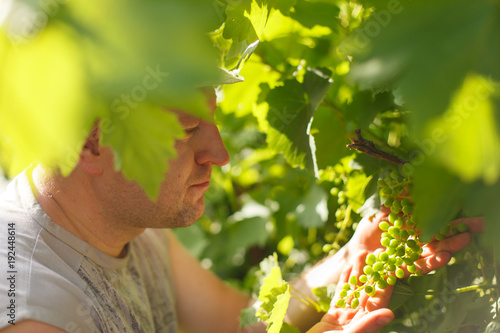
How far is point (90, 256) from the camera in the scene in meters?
0.96

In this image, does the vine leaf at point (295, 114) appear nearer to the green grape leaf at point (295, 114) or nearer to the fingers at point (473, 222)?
the green grape leaf at point (295, 114)

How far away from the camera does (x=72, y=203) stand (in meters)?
0.94

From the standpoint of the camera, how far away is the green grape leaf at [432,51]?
36 cm

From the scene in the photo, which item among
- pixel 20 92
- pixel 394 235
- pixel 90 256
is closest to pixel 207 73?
pixel 20 92

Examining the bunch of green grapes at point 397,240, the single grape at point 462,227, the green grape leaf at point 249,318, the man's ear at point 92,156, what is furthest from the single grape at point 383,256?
the man's ear at point 92,156

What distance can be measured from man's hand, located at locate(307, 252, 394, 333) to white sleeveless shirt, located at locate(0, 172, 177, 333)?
15.6 inches

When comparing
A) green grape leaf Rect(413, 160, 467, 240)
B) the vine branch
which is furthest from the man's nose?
green grape leaf Rect(413, 160, 467, 240)

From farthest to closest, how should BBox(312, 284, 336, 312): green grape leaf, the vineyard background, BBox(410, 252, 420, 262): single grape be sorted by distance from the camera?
1. BBox(312, 284, 336, 312): green grape leaf
2. BBox(410, 252, 420, 262): single grape
3. the vineyard background

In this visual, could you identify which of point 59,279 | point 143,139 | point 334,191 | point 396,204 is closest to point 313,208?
point 334,191

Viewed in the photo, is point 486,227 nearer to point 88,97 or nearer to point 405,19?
point 405,19

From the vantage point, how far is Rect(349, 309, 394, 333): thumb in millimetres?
683

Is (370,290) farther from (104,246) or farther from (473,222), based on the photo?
(104,246)

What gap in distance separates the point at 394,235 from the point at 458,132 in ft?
1.12

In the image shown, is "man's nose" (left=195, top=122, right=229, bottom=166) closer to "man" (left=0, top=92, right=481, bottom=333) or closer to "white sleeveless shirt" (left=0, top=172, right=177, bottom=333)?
"man" (left=0, top=92, right=481, bottom=333)
